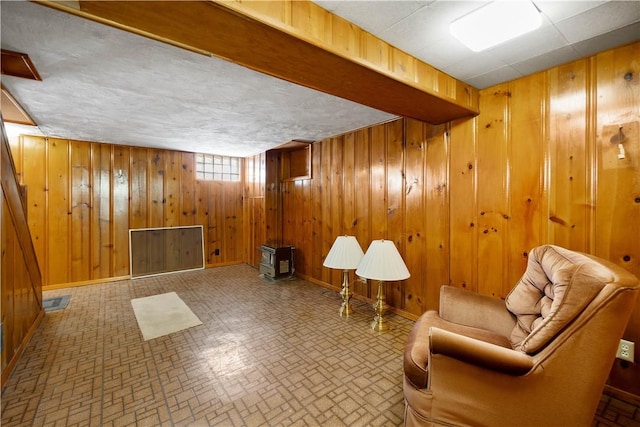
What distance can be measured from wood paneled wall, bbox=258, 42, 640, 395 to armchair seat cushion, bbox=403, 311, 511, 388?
75 centimetres

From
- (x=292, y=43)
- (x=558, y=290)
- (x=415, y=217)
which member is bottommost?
(x=558, y=290)

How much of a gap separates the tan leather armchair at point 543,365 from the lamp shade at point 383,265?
0.93 metres

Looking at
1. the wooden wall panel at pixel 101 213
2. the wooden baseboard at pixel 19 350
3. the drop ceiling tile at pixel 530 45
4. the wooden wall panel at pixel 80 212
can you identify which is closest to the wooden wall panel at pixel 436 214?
the drop ceiling tile at pixel 530 45

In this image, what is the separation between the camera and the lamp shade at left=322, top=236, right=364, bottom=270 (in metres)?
2.73

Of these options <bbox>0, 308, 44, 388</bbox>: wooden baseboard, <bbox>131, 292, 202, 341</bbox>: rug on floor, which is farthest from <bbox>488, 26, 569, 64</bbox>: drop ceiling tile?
<bbox>0, 308, 44, 388</bbox>: wooden baseboard

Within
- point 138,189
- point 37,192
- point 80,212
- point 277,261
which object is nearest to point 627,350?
point 277,261

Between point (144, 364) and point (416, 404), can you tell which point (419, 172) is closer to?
point (416, 404)

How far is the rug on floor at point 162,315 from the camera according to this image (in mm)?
2719

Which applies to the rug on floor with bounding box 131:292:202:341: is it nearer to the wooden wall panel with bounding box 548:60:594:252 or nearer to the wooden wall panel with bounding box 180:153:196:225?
the wooden wall panel with bounding box 180:153:196:225

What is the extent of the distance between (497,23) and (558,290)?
143 centimetres

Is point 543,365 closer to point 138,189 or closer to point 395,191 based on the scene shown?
point 395,191

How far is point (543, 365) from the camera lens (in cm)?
114

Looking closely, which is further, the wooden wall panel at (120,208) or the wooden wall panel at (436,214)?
the wooden wall panel at (120,208)

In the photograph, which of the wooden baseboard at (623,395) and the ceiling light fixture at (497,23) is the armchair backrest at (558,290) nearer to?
the wooden baseboard at (623,395)
